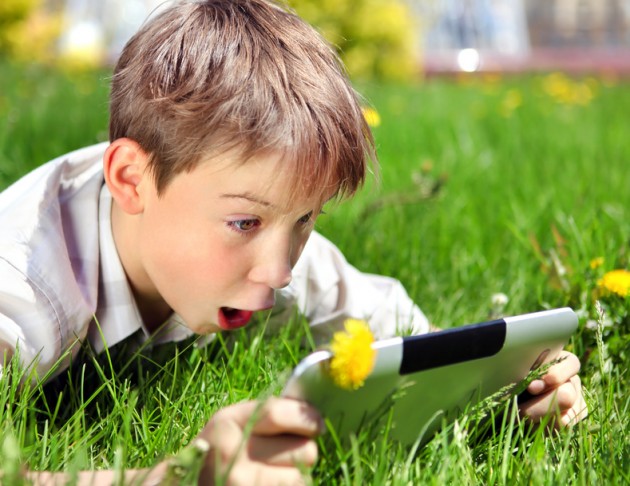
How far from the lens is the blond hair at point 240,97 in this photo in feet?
4.38

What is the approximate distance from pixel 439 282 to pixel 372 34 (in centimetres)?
831

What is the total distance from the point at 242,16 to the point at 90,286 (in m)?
0.54

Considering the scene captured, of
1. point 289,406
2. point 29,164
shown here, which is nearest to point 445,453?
point 289,406

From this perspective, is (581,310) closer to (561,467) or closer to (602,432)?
(602,432)

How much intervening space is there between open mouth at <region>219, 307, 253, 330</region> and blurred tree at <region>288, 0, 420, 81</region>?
860 cm

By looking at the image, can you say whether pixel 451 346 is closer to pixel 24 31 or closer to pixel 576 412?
pixel 576 412

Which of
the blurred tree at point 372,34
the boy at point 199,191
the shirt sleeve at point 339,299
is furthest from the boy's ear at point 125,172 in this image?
the blurred tree at point 372,34

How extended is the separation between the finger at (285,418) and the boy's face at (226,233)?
0.34 m

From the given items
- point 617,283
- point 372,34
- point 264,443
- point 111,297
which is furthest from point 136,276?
point 372,34

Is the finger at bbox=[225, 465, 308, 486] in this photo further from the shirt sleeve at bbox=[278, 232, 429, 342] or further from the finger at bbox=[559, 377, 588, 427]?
the shirt sleeve at bbox=[278, 232, 429, 342]

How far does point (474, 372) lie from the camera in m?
1.25

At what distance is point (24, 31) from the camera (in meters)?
10.9

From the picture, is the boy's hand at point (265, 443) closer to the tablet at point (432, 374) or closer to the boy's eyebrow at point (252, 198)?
the tablet at point (432, 374)

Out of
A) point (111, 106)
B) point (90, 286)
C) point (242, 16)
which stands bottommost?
point (90, 286)
